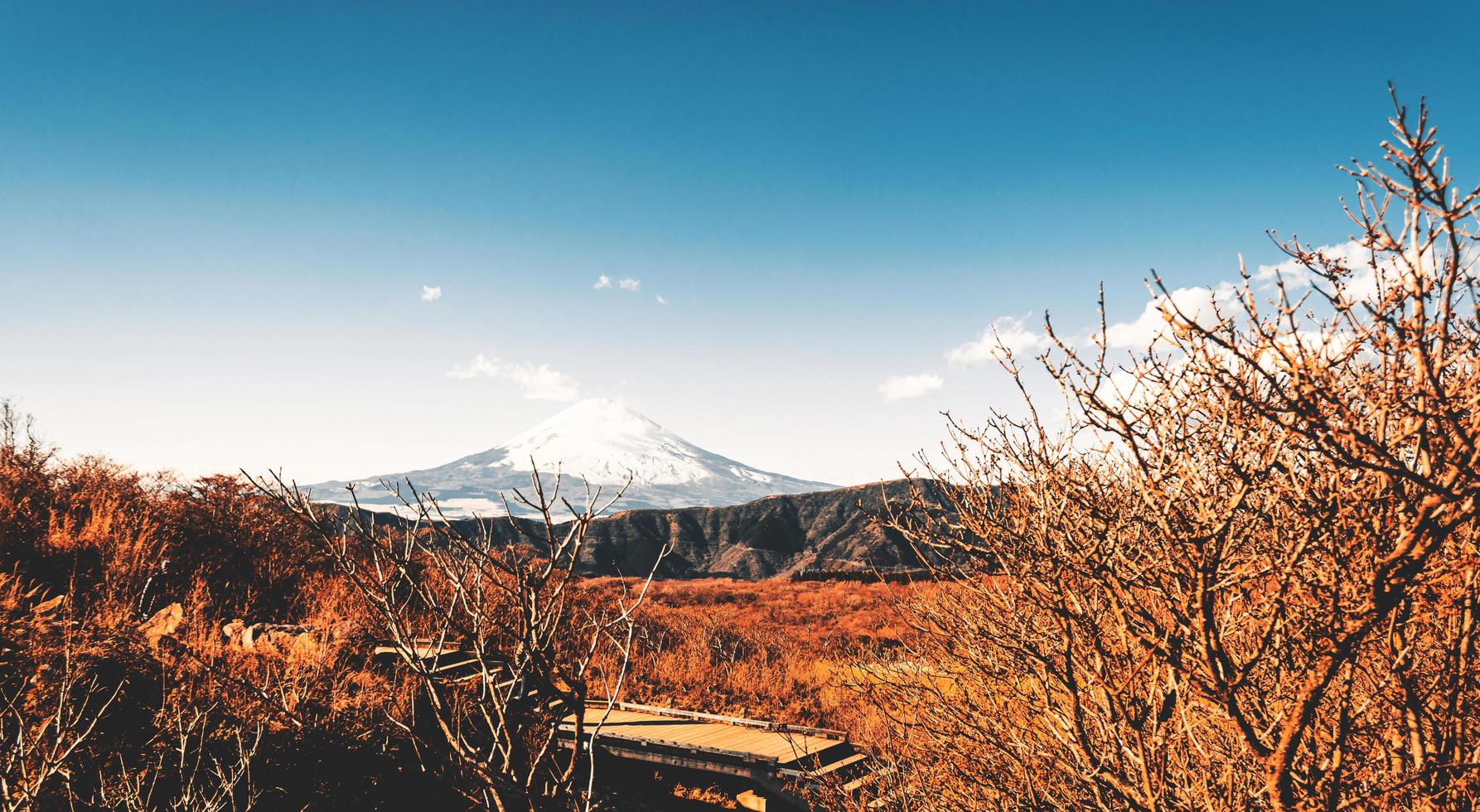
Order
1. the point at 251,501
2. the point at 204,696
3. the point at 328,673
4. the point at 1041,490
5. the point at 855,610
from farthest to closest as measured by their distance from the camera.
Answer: the point at 855,610, the point at 251,501, the point at 328,673, the point at 204,696, the point at 1041,490

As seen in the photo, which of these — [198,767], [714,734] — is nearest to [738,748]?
[714,734]

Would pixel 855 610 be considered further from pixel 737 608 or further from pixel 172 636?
pixel 172 636

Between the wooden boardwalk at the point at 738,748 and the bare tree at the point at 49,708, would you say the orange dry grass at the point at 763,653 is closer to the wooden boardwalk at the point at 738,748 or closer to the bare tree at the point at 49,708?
the wooden boardwalk at the point at 738,748

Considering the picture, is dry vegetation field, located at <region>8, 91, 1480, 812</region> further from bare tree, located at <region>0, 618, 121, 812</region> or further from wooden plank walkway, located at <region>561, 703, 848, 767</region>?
wooden plank walkway, located at <region>561, 703, 848, 767</region>

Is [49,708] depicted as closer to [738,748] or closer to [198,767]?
[198,767]

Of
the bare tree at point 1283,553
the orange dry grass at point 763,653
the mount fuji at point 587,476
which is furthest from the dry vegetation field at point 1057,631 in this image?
the mount fuji at point 587,476

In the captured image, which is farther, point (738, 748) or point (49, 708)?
point (738, 748)

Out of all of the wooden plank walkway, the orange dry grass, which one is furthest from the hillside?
the wooden plank walkway

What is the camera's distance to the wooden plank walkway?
320 inches

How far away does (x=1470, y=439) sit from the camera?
1396 mm

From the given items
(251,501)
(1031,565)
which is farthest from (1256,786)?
(251,501)

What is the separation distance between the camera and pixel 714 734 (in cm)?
902

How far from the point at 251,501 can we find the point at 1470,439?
1511 cm

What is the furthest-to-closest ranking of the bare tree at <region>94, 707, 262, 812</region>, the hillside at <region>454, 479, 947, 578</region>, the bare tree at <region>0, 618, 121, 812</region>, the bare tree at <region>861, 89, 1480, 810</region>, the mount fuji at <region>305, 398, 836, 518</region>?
the mount fuji at <region>305, 398, 836, 518</region> → the hillside at <region>454, 479, 947, 578</region> → the bare tree at <region>94, 707, 262, 812</region> → the bare tree at <region>0, 618, 121, 812</region> → the bare tree at <region>861, 89, 1480, 810</region>
